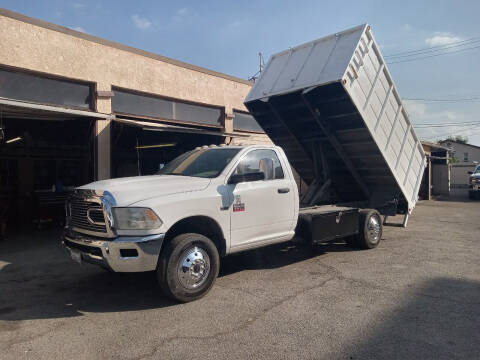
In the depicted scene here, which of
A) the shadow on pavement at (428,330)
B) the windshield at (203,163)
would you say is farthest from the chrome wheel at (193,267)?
the shadow on pavement at (428,330)

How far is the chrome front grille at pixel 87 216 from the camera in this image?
4234 millimetres

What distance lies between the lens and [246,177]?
5.14 metres

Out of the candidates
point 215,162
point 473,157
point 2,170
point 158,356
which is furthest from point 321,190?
point 473,157

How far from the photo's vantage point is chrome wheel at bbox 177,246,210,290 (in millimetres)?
4375

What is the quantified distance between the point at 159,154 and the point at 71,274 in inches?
304

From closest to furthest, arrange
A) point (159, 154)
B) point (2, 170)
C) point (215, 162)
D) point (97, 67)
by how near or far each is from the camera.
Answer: point (215, 162) < point (97, 67) < point (2, 170) < point (159, 154)

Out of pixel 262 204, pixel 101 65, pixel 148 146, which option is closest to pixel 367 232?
pixel 262 204

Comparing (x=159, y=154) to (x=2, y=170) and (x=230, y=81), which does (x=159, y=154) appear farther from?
(x=2, y=170)

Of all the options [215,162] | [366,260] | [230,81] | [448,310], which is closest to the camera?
[448,310]

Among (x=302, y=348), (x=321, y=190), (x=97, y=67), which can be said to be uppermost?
(x=97, y=67)

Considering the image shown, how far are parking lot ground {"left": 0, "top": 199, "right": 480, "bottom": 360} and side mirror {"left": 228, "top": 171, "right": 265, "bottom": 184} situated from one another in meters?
1.49

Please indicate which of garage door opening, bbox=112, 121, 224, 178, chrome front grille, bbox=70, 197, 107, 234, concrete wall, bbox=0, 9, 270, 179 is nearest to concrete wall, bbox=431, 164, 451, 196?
concrete wall, bbox=0, 9, 270, 179

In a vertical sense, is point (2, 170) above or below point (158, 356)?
above

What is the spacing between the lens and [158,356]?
3.21 m
